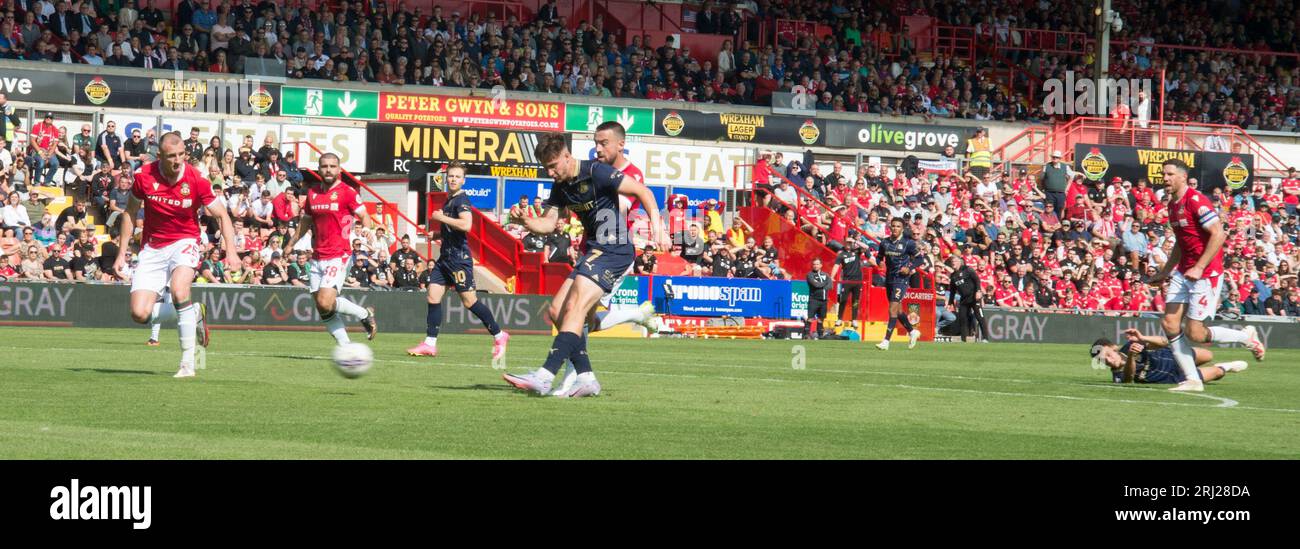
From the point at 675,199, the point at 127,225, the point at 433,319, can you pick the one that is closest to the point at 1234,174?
the point at 675,199

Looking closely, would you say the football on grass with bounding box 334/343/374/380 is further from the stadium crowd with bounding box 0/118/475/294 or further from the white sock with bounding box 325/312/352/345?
the stadium crowd with bounding box 0/118/475/294

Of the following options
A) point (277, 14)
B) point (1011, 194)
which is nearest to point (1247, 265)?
point (1011, 194)

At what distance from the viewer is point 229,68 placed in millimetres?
37719

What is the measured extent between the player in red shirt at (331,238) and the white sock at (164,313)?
1794 mm

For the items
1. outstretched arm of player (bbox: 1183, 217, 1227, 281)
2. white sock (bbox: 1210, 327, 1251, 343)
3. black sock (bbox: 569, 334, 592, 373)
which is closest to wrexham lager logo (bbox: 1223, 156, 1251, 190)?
white sock (bbox: 1210, 327, 1251, 343)

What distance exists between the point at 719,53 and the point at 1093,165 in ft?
36.9

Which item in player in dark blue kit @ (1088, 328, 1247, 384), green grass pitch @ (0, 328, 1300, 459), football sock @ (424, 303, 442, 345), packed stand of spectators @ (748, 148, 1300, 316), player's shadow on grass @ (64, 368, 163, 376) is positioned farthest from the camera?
packed stand of spectators @ (748, 148, 1300, 316)

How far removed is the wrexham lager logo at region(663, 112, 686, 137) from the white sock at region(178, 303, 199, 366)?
28.2 meters

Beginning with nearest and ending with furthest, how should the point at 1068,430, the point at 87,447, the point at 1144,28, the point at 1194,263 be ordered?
the point at 87,447 → the point at 1068,430 → the point at 1194,263 → the point at 1144,28

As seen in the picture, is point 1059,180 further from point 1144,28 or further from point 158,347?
point 158,347

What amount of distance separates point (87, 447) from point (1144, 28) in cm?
5204

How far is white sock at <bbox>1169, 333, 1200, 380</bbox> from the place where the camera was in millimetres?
15977

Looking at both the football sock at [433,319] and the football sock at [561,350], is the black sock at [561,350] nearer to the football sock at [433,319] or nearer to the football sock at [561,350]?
the football sock at [561,350]

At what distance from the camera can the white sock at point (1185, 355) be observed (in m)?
16.0
